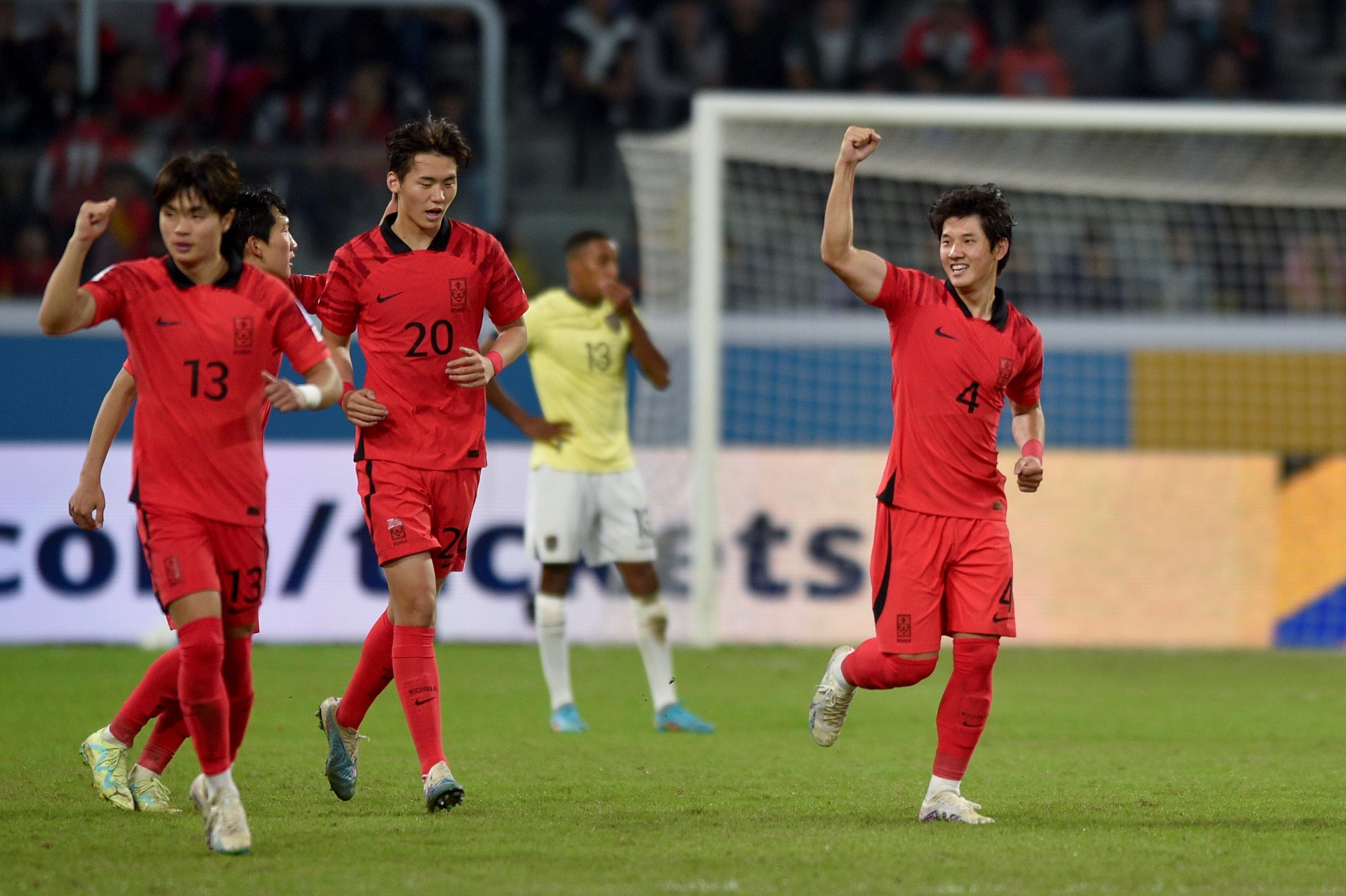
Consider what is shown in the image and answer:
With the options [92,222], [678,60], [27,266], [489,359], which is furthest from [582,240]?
[678,60]

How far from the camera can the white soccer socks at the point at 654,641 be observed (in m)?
8.38

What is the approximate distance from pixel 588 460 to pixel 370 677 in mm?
2952

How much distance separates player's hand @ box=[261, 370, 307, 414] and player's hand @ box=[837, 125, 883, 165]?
1.80 metres

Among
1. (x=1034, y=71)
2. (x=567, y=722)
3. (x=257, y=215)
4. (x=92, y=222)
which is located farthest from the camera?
(x=1034, y=71)

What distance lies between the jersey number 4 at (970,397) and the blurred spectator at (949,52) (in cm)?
1107

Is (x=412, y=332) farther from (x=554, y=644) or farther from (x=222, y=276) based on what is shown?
(x=554, y=644)

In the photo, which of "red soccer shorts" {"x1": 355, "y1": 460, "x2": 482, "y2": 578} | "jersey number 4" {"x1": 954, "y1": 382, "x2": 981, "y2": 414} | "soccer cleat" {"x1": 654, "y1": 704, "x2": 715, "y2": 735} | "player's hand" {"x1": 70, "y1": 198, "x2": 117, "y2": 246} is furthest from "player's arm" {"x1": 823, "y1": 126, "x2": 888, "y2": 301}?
"soccer cleat" {"x1": 654, "y1": 704, "x2": 715, "y2": 735}

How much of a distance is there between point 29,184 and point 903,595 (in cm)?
1031

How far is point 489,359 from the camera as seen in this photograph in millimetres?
5676

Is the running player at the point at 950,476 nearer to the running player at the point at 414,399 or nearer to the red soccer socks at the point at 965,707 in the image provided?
the red soccer socks at the point at 965,707

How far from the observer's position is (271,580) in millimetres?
11711

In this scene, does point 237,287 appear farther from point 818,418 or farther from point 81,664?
point 818,418

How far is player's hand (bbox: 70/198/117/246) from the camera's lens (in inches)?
180

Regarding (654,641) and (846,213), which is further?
(654,641)
